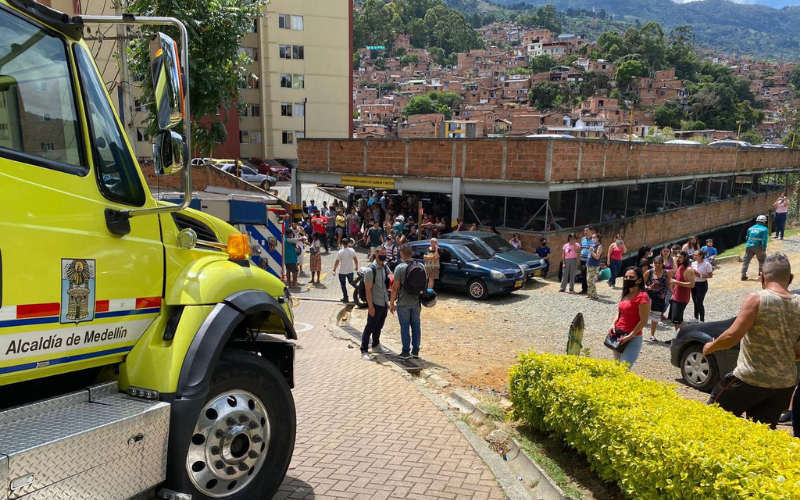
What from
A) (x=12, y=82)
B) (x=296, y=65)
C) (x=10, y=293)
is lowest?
(x=10, y=293)

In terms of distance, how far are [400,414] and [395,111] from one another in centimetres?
15575

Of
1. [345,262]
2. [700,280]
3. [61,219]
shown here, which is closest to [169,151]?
[61,219]

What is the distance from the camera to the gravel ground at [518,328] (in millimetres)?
8555

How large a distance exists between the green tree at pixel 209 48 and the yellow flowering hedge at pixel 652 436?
7613mm

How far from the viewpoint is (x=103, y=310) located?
3.01m

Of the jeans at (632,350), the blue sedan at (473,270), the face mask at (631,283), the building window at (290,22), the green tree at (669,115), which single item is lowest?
the blue sedan at (473,270)

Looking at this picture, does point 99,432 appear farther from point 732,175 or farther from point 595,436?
point 732,175

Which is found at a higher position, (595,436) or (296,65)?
(296,65)

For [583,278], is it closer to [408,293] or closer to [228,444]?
[408,293]

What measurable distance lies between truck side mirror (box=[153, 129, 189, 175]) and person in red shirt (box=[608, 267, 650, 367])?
17.1 feet

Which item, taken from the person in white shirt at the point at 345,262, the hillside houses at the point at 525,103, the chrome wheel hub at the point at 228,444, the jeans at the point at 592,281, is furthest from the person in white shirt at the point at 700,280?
the hillside houses at the point at 525,103

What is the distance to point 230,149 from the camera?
1996 inches

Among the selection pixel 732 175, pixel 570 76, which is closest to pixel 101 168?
pixel 732 175

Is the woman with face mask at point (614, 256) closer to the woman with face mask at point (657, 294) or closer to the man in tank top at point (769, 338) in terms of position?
the woman with face mask at point (657, 294)
